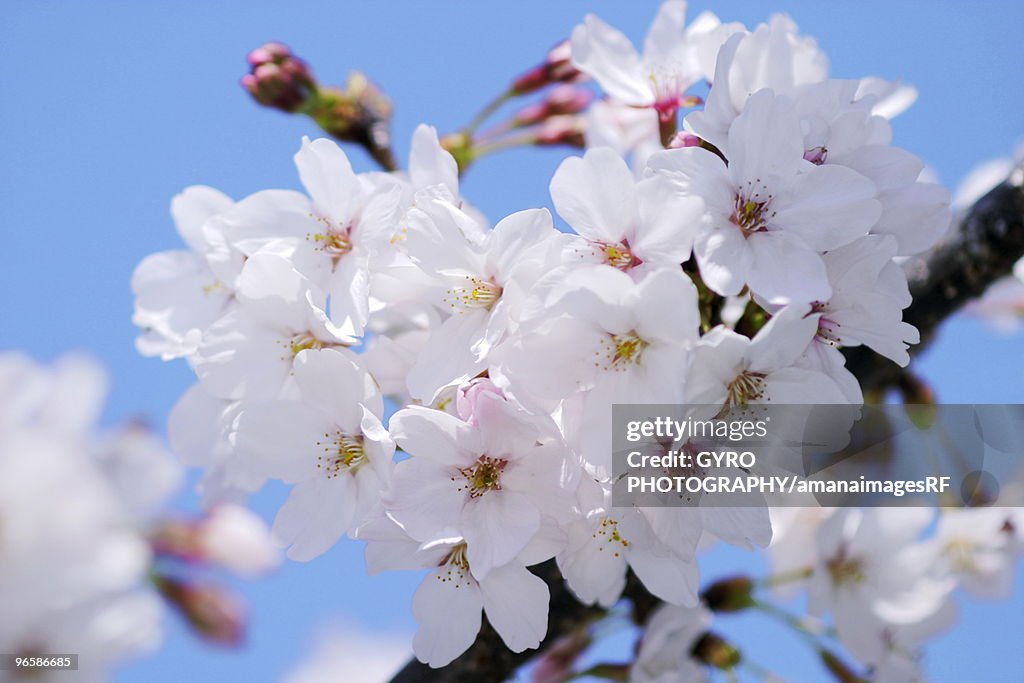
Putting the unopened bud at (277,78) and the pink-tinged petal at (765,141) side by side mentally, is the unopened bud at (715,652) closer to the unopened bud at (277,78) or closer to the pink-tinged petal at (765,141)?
the pink-tinged petal at (765,141)

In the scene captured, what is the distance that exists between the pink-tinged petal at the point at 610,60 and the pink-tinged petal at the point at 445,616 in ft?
3.08

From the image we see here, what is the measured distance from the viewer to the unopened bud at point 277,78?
1.97 metres

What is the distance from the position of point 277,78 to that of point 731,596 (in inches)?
60.9

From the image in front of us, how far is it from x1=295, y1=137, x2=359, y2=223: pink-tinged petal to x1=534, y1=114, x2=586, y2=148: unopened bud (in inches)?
38.6

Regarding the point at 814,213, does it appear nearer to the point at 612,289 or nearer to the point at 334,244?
the point at 612,289

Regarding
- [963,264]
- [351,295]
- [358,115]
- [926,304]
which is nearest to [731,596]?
[926,304]

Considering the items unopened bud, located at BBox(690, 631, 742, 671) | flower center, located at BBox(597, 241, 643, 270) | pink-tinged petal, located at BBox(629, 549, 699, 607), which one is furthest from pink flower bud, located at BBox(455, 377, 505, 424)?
unopened bud, located at BBox(690, 631, 742, 671)

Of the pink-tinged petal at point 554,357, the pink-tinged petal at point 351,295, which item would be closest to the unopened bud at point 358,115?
the pink-tinged petal at point 351,295

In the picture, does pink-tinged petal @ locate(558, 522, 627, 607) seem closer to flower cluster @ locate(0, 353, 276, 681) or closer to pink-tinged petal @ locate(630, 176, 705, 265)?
pink-tinged petal @ locate(630, 176, 705, 265)

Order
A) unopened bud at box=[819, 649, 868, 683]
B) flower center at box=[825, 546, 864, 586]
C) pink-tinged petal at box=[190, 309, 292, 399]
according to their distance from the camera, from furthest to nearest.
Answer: unopened bud at box=[819, 649, 868, 683] < flower center at box=[825, 546, 864, 586] < pink-tinged petal at box=[190, 309, 292, 399]

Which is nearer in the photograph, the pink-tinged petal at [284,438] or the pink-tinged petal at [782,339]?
the pink-tinged petal at [782,339]

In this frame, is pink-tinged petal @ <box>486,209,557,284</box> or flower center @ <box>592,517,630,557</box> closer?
pink-tinged petal @ <box>486,209,557,284</box>

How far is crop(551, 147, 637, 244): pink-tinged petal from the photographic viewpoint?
1.15 m

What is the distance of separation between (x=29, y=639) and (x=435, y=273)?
4.44 ft
